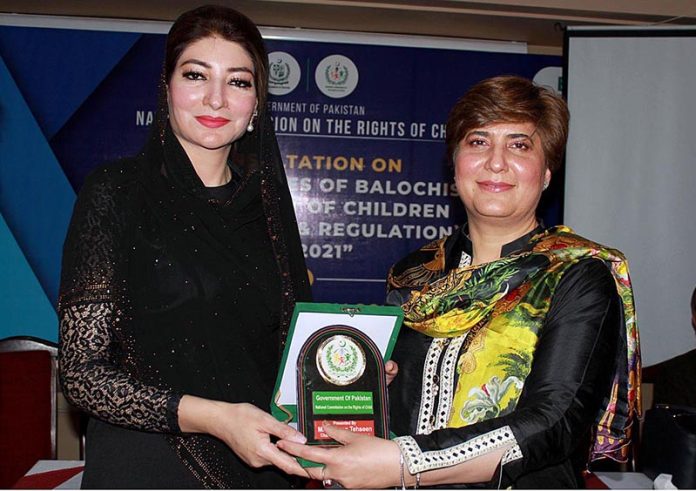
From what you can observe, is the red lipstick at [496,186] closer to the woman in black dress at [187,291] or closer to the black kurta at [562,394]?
the black kurta at [562,394]

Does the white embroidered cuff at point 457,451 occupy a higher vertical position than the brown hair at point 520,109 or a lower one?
lower

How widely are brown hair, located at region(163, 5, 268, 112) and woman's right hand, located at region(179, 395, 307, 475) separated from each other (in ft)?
2.64

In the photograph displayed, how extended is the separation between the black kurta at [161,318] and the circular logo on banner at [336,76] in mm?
3542

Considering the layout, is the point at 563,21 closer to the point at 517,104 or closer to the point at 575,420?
the point at 517,104

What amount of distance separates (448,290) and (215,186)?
2.12ft

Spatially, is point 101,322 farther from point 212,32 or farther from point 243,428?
point 212,32

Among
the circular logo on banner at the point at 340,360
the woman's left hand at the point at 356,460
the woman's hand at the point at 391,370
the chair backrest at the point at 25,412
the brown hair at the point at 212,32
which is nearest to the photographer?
the woman's left hand at the point at 356,460

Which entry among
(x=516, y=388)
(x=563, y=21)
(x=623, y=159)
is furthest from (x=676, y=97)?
(x=516, y=388)

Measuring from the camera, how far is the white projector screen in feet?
17.3

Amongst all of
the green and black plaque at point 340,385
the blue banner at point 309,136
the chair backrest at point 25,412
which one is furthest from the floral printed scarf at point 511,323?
the blue banner at point 309,136

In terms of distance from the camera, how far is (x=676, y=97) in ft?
17.4

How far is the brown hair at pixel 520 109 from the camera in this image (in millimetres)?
2025

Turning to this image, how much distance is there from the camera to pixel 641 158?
533cm

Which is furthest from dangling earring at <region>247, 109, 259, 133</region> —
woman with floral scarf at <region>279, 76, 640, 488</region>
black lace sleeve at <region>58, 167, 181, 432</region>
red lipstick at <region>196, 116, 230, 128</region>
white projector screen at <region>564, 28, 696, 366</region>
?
white projector screen at <region>564, 28, 696, 366</region>
